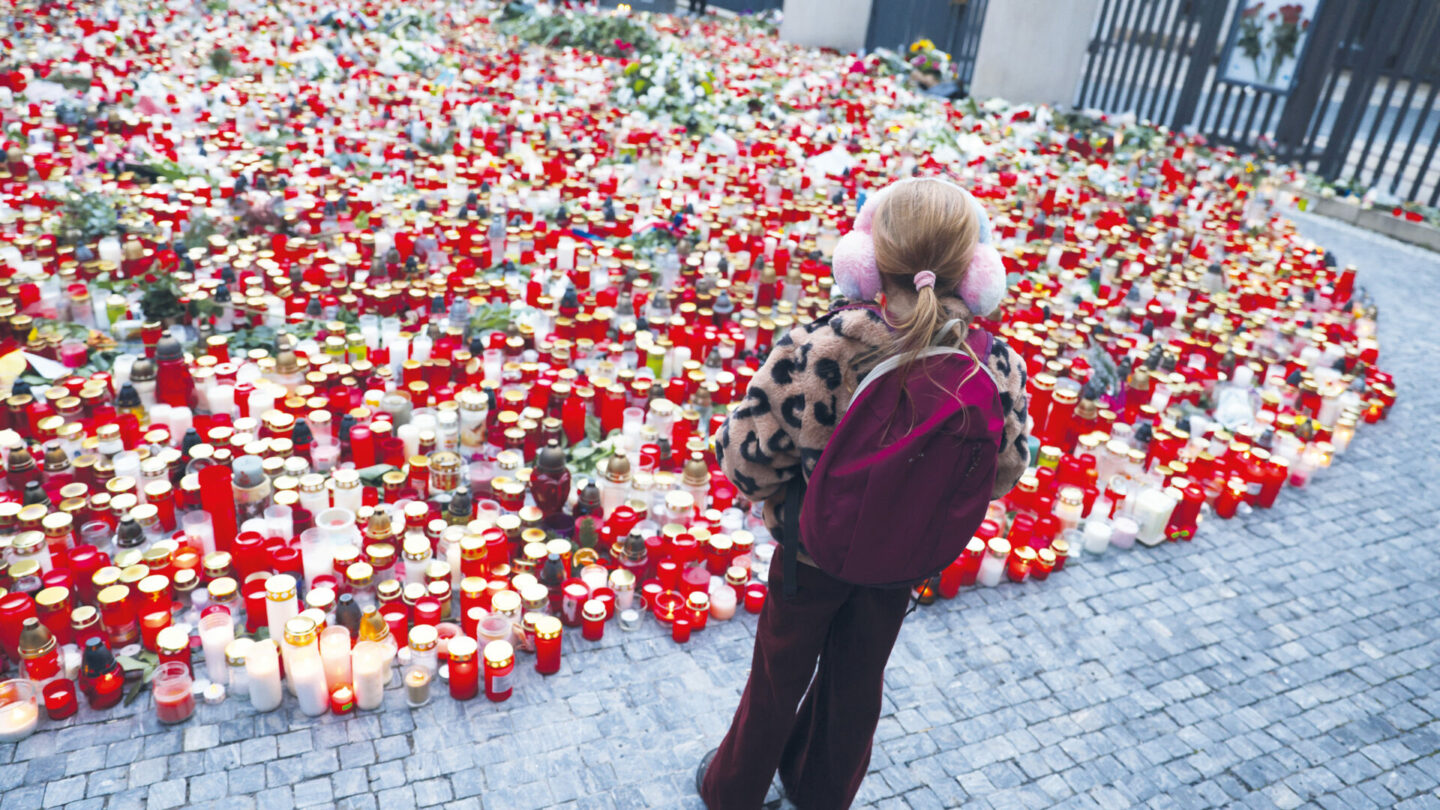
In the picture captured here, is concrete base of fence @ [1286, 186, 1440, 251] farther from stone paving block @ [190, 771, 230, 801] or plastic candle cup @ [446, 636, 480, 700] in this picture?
stone paving block @ [190, 771, 230, 801]

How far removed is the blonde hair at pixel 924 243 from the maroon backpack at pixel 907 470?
0.05 metres

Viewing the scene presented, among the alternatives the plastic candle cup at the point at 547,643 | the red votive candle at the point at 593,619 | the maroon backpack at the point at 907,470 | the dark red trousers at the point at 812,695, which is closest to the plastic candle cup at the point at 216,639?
the plastic candle cup at the point at 547,643

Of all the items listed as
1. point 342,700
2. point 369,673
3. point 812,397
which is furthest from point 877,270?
point 342,700

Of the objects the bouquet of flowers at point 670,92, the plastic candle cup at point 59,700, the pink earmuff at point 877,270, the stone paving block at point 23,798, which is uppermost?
the pink earmuff at point 877,270

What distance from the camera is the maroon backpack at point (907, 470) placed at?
72.5 inches

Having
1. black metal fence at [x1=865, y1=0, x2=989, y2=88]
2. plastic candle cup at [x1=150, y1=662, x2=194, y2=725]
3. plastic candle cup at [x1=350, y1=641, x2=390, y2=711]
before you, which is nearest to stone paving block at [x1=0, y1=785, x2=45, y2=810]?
plastic candle cup at [x1=150, y1=662, x2=194, y2=725]

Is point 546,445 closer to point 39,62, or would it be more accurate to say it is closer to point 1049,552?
point 1049,552

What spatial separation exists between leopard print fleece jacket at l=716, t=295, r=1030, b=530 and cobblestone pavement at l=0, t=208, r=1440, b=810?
55.5 inches

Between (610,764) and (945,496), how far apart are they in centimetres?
169

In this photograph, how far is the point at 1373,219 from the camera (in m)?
11.0

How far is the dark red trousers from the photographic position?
7.34ft

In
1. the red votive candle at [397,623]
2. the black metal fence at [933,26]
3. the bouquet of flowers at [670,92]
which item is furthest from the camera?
the black metal fence at [933,26]

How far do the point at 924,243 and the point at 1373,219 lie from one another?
39.9 feet

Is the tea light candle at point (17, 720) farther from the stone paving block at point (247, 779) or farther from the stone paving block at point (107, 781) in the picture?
the stone paving block at point (247, 779)
